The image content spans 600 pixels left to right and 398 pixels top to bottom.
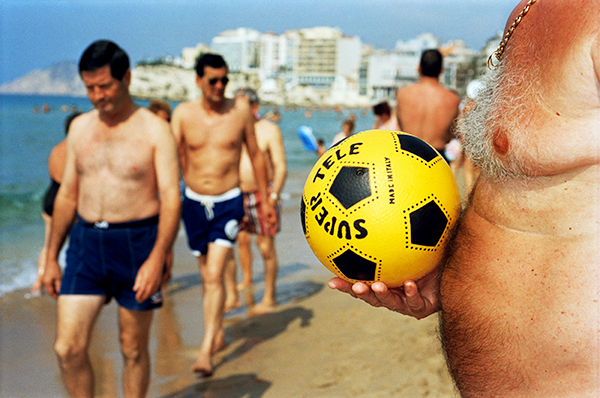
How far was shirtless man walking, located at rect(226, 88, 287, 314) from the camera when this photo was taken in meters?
6.59

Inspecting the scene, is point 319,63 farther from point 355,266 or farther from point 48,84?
point 355,266

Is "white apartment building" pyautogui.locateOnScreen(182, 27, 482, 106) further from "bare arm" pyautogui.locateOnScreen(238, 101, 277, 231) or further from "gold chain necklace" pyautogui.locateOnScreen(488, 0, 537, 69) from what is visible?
"gold chain necklace" pyautogui.locateOnScreen(488, 0, 537, 69)

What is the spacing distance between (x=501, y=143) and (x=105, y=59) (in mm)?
2783

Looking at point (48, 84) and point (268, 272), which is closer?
point (268, 272)

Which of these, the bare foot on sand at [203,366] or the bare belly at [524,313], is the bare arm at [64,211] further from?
the bare belly at [524,313]

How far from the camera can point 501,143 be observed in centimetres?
178

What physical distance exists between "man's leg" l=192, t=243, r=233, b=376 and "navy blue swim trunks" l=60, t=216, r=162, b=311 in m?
1.20

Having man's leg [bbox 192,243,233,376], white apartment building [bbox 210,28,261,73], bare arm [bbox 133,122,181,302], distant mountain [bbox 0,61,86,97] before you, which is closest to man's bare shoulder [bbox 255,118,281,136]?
man's leg [bbox 192,243,233,376]

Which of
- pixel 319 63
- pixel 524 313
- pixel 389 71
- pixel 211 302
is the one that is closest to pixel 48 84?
pixel 319 63

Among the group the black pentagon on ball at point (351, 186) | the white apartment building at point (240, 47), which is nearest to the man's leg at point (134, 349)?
the black pentagon on ball at point (351, 186)

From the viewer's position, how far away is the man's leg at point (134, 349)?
368cm

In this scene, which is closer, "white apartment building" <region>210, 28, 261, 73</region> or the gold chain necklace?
the gold chain necklace

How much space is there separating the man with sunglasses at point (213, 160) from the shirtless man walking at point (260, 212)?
0.77 m

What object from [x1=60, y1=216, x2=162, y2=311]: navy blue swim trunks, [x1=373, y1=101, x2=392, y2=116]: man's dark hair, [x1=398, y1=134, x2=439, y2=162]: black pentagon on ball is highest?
[x1=398, y1=134, x2=439, y2=162]: black pentagon on ball
